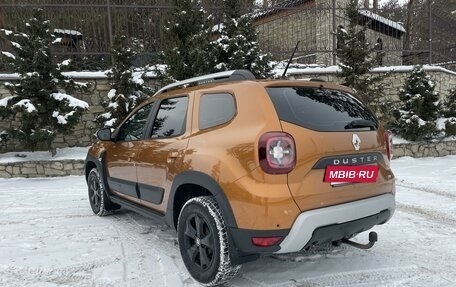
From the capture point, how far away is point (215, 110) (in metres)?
3.46

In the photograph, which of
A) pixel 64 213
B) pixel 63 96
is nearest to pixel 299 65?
pixel 63 96

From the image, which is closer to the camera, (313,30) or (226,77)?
(226,77)

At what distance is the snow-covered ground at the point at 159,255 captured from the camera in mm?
3480

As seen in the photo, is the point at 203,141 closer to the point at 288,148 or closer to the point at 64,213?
the point at 288,148

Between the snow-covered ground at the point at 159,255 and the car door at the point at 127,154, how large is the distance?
1.84 feet

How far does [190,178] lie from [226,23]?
7512mm

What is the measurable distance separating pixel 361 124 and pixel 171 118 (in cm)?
179

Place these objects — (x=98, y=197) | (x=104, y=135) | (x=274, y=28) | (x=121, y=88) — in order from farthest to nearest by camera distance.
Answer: (x=274, y=28) → (x=121, y=88) → (x=98, y=197) → (x=104, y=135)

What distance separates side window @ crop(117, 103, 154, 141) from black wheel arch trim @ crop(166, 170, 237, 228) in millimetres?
1096

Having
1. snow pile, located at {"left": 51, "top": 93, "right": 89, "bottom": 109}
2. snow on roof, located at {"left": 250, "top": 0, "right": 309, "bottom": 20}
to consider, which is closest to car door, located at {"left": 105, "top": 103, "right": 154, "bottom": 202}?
snow pile, located at {"left": 51, "top": 93, "right": 89, "bottom": 109}

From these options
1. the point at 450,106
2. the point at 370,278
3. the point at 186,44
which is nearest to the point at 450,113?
the point at 450,106

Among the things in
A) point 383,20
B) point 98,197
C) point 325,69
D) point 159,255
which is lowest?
point 159,255

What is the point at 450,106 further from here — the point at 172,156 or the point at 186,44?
the point at 172,156

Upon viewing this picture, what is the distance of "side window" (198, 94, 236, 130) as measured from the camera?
3.30 m
